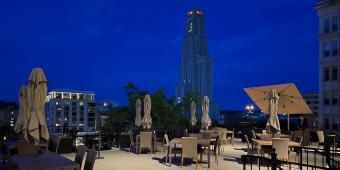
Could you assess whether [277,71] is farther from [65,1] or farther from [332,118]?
[332,118]

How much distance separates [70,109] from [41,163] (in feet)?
536

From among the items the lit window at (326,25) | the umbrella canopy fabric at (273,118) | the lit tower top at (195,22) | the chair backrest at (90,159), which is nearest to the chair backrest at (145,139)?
the umbrella canopy fabric at (273,118)

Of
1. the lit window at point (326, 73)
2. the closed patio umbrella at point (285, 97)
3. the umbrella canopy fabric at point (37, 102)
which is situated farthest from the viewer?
the lit window at point (326, 73)

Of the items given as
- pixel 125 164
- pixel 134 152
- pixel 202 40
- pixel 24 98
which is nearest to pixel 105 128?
pixel 134 152

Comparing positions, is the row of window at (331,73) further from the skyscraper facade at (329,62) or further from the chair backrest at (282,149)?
the chair backrest at (282,149)

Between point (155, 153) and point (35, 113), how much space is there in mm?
6287

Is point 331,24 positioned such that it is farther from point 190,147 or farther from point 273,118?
point 190,147

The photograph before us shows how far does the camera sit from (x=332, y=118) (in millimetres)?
31797

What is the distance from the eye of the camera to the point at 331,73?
104ft

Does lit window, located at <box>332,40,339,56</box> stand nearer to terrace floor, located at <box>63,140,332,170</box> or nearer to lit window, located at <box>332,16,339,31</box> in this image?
lit window, located at <box>332,16,339,31</box>

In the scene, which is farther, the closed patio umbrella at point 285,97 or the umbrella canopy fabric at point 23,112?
the closed patio umbrella at point 285,97

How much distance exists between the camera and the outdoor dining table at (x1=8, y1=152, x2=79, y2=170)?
5246 millimetres

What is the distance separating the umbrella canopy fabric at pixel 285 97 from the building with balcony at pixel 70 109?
145071mm

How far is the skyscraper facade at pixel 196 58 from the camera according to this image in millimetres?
145750
